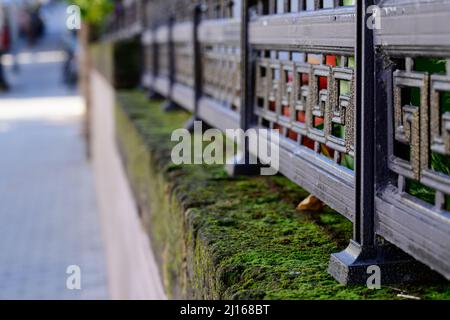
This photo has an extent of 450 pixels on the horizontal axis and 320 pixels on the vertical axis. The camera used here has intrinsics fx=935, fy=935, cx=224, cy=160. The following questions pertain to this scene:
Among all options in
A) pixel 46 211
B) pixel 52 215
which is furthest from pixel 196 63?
pixel 46 211

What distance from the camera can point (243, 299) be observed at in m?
1.68

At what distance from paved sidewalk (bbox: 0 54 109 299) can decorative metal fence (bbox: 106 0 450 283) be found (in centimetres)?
477

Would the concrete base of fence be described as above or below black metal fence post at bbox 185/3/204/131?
below

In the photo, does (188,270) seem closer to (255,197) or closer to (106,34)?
(255,197)

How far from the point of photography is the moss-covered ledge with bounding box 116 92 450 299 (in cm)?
174

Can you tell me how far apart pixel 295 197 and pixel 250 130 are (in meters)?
0.35

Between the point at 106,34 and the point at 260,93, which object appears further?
the point at 106,34

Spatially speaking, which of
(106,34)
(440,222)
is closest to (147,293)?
(440,222)

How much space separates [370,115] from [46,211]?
30.1 ft

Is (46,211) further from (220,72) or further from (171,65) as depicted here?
(220,72)

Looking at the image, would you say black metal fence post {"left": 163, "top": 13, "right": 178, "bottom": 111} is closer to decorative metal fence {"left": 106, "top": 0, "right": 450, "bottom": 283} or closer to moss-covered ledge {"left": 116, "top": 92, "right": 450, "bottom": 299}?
moss-covered ledge {"left": 116, "top": 92, "right": 450, "bottom": 299}

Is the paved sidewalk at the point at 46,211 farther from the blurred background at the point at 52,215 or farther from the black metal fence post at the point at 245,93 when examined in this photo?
the black metal fence post at the point at 245,93

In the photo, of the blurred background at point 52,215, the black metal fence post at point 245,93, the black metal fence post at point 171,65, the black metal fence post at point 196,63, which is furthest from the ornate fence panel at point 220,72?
the black metal fence post at point 171,65

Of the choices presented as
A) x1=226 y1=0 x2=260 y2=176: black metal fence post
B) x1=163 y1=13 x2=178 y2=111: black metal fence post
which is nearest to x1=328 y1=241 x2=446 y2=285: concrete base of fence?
x1=226 y1=0 x2=260 y2=176: black metal fence post
